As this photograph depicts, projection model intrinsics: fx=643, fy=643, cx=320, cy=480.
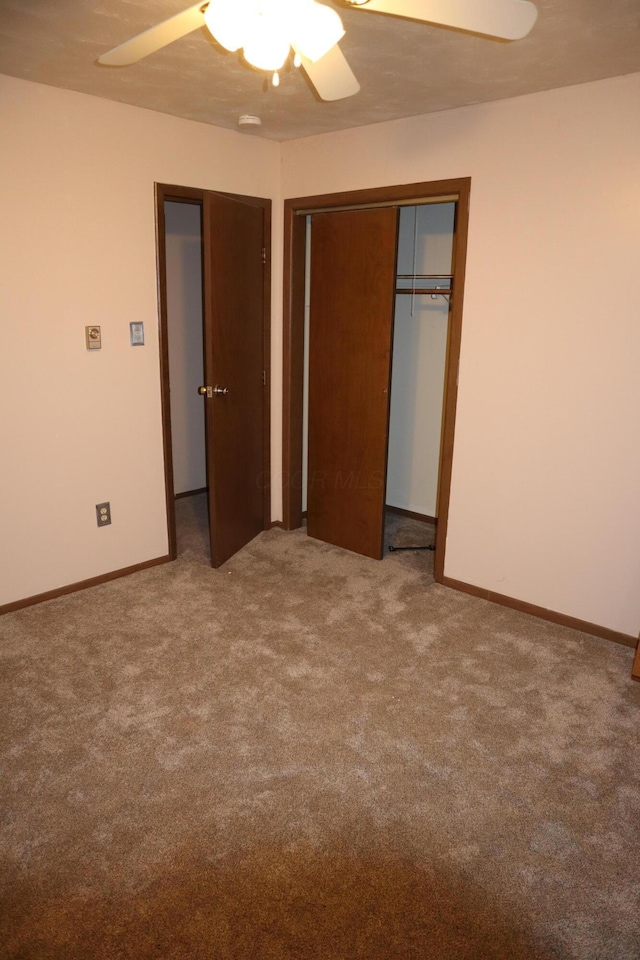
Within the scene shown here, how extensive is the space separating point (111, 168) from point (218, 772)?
9.22 ft

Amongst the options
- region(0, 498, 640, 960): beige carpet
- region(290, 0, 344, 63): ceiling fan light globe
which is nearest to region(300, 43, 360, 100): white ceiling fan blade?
region(290, 0, 344, 63): ceiling fan light globe

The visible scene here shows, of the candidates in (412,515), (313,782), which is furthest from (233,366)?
(313,782)

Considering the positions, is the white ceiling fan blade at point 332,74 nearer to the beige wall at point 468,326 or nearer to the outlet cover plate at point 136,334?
the beige wall at point 468,326

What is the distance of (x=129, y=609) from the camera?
3.28m

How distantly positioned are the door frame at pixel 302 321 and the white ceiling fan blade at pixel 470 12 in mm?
1581

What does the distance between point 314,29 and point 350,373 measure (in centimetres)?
232

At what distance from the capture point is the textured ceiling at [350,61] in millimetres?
2078

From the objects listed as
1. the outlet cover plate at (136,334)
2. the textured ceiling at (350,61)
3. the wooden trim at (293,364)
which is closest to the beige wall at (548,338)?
the textured ceiling at (350,61)

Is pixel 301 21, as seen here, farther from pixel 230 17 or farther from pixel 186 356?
pixel 186 356

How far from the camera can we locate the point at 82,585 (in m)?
3.49

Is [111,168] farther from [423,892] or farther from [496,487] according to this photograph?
[423,892]

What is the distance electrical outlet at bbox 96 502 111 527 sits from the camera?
11.4ft

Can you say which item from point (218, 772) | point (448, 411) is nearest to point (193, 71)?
point (448, 411)

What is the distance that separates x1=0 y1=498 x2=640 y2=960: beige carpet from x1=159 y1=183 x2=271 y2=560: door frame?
0.76 m
